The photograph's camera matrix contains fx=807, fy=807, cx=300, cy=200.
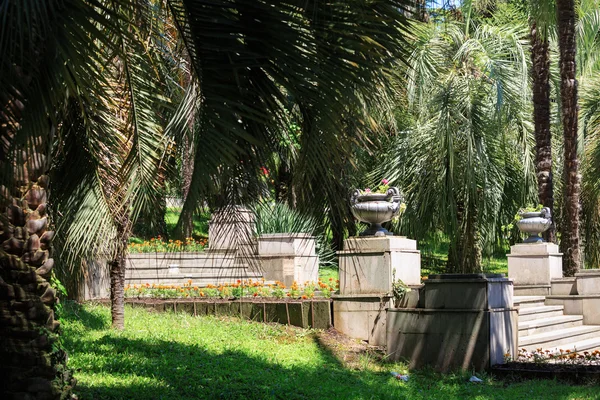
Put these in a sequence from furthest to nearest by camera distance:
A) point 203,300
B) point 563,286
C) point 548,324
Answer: point 563,286 < point 548,324 < point 203,300

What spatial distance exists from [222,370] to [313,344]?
2531mm

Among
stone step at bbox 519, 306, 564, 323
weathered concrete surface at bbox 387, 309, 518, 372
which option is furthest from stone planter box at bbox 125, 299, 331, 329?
stone step at bbox 519, 306, 564, 323

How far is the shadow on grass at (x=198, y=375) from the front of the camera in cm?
752

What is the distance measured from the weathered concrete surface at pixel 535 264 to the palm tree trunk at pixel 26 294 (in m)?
12.1

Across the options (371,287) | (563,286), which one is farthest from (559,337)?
(371,287)

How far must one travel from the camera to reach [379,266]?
11555 mm

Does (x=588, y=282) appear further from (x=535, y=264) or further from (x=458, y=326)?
(x=458, y=326)

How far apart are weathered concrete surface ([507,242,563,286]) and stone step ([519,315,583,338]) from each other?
1.19 m

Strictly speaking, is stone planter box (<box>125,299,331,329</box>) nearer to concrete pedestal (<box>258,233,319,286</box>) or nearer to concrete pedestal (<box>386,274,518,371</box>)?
concrete pedestal (<box>386,274,518,371</box>)

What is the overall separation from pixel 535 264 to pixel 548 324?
8.64ft

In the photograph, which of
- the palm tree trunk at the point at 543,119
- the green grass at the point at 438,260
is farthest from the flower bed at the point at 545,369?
the green grass at the point at 438,260

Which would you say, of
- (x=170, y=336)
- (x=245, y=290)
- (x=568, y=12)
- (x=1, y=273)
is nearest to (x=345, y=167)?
(x=1, y=273)

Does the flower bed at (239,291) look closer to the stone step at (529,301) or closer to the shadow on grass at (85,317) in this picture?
the shadow on grass at (85,317)

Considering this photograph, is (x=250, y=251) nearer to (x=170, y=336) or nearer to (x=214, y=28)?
(x=214, y=28)
